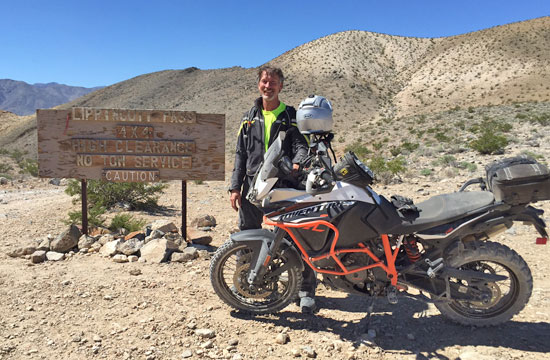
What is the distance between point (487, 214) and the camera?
2891mm

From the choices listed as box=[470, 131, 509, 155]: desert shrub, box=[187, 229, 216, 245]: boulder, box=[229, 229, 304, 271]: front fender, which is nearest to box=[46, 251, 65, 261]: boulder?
box=[187, 229, 216, 245]: boulder

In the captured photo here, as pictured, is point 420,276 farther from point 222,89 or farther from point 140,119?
point 222,89

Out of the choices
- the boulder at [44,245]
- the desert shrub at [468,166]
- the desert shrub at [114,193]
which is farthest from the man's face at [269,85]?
the desert shrub at [468,166]

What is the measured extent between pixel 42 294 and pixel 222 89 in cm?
5684

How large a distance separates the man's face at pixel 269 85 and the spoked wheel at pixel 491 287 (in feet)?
6.76

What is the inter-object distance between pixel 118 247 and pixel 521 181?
15.0 ft

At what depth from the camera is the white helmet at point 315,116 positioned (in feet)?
9.18

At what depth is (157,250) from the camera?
4.96 metres

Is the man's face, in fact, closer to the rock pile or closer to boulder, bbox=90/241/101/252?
the rock pile

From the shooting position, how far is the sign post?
5562mm

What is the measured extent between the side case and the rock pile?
142 inches

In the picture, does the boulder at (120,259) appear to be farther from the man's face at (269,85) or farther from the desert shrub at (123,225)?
the man's face at (269,85)

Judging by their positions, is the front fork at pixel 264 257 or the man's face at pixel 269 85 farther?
the man's face at pixel 269 85

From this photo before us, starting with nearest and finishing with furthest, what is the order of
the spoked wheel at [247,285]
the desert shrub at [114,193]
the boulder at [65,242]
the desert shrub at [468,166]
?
the spoked wheel at [247,285], the boulder at [65,242], the desert shrub at [114,193], the desert shrub at [468,166]
